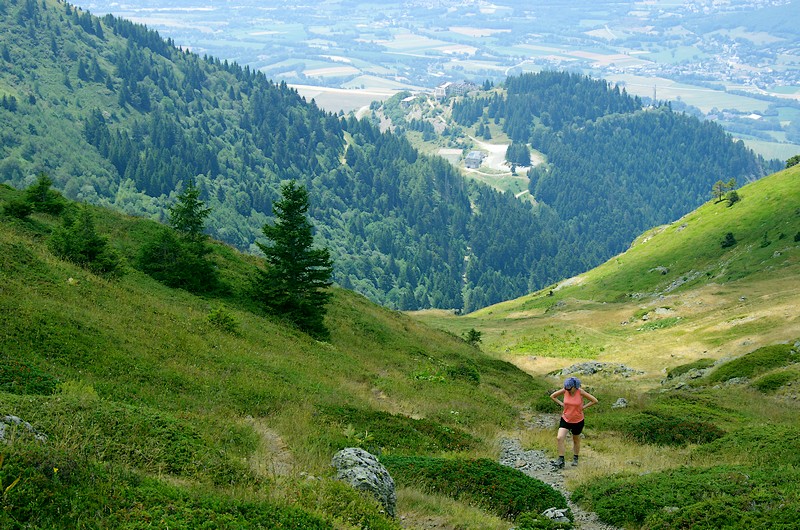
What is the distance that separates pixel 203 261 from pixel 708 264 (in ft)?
271

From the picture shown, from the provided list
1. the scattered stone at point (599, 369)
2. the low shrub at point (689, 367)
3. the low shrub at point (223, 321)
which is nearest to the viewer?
the low shrub at point (223, 321)

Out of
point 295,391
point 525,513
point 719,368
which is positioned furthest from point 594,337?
point 525,513

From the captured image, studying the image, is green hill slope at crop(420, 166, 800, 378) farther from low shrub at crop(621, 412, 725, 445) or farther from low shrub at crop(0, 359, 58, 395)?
low shrub at crop(0, 359, 58, 395)

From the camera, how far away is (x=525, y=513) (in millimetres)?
15742

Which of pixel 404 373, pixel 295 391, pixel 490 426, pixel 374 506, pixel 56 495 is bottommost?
pixel 404 373

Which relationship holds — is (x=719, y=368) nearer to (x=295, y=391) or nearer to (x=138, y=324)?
(x=295, y=391)

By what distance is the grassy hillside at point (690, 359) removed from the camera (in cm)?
1614

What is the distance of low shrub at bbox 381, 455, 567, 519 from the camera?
55.3 feet

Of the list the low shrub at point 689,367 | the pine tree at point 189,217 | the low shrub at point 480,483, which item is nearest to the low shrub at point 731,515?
the low shrub at point 480,483

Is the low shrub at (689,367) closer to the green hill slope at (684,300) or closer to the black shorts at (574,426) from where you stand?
the green hill slope at (684,300)

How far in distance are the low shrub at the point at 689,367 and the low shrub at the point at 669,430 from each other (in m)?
22.5

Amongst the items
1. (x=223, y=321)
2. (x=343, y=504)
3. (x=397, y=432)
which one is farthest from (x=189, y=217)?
(x=343, y=504)

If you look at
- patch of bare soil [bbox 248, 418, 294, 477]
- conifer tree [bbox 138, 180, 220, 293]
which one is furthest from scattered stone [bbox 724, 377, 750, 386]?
conifer tree [bbox 138, 180, 220, 293]

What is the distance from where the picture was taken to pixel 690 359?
55.8m
